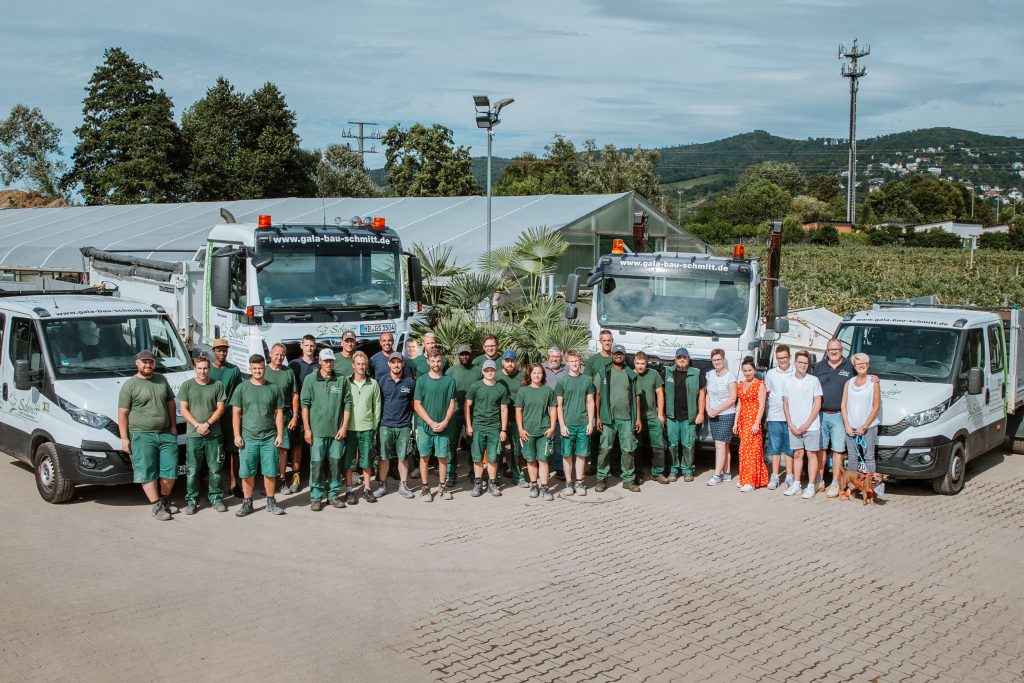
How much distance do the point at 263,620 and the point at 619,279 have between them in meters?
7.58

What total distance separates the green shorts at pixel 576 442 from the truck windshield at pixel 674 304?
90.5 inches

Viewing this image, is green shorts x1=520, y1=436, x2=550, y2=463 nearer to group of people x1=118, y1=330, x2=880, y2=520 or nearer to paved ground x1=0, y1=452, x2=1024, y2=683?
group of people x1=118, y1=330, x2=880, y2=520

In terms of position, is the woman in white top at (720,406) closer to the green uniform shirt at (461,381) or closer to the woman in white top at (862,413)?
the woman in white top at (862,413)

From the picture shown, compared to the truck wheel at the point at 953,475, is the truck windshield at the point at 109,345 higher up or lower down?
A: higher up

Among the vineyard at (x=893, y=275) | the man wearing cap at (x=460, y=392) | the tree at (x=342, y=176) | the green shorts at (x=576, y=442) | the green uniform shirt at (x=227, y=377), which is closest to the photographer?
the green uniform shirt at (x=227, y=377)

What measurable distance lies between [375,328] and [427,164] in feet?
136

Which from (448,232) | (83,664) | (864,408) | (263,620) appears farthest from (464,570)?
(448,232)

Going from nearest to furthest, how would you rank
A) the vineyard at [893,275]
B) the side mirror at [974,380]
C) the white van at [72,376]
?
the white van at [72,376], the side mirror at [974,380], the vineyard at [893,275]

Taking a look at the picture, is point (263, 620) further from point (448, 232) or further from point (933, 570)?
point (448, 232)

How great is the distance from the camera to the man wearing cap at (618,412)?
11.6 meters

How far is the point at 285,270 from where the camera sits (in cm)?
1255

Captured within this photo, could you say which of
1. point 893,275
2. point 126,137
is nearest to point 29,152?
point 126,137

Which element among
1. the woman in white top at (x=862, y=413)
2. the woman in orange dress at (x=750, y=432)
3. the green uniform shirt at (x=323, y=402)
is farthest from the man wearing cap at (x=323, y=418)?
the woman in white top at (x=862, y=413)

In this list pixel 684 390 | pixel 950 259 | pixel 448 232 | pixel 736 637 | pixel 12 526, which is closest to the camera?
pixel 736 637
